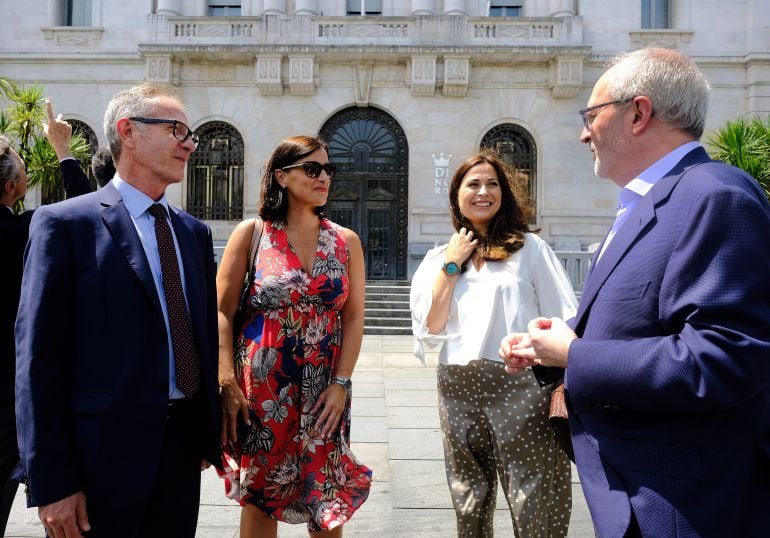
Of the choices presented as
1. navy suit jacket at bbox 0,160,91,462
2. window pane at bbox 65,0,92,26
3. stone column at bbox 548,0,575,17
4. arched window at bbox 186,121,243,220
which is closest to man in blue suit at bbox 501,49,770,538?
navy suit jacket at bbox 0,160,91,462

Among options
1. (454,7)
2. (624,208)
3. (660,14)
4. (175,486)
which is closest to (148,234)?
(175,486)

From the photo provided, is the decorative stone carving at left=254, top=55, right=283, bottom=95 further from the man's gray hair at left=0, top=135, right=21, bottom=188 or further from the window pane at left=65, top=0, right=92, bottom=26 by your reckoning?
the man's gray hair at left=0, top=135, right=21, bottom=188

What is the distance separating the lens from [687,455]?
Result: 5.59 ft

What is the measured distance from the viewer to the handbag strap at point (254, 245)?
3072 millimetres

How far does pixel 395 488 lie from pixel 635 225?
3.46 m

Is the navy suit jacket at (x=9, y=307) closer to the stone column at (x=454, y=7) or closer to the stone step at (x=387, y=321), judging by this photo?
the stone step at (x=387, y=321)

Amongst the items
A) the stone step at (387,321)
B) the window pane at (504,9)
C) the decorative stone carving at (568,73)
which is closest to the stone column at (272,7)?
the window pane at (504,9)

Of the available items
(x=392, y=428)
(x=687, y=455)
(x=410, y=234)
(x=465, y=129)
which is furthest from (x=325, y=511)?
(x=465, y=129)

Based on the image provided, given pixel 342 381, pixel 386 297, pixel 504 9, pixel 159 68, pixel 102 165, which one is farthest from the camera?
pixel 504 9

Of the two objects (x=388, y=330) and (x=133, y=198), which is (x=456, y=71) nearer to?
(x=388, y=330)

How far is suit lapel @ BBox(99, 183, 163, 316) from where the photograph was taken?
7.54 feet

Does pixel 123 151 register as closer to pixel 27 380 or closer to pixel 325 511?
pixel 27 380

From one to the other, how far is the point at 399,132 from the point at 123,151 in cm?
1547

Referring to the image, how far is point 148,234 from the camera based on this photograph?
8.20 ft
